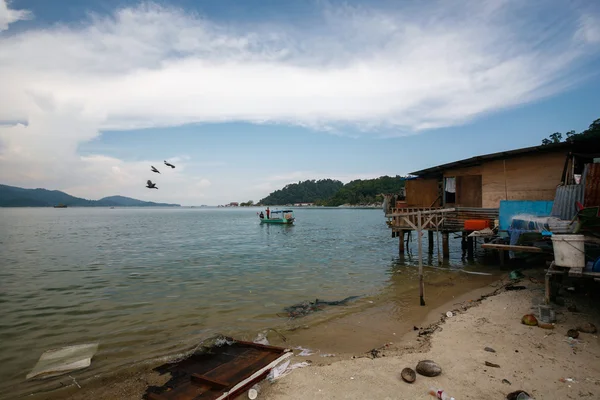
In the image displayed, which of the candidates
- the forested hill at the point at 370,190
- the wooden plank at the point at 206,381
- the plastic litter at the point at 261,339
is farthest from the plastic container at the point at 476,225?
the forested hill at the point at 370,190

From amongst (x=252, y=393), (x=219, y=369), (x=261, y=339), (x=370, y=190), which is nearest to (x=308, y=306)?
(x=261, y=339)

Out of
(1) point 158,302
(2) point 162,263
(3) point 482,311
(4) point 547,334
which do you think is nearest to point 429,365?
(4) point 547,334

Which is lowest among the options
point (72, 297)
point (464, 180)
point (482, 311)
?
point (72, 297)

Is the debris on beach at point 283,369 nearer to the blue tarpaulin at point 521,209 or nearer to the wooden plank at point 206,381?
the wooden plank at point 206,381

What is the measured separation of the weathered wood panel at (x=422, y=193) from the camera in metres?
21.3

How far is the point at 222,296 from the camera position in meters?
14.5

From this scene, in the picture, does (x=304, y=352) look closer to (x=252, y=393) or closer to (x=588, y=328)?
(x=252, y=393)

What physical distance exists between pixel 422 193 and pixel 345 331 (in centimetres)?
1443

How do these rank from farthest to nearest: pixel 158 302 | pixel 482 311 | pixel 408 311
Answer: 1. pixel 158 302
2. pixel 408 311
3. pixel 482 311

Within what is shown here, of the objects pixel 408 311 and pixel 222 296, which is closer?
pixel 408 311

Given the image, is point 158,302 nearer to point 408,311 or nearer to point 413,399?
point 408,311

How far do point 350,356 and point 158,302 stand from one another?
9.39 meters

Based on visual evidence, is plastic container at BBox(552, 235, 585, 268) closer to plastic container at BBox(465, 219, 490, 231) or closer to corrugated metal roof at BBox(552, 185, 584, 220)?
corrugated metal roof at BBox(552, 185, 584, 220)

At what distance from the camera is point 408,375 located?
6.01 meters
